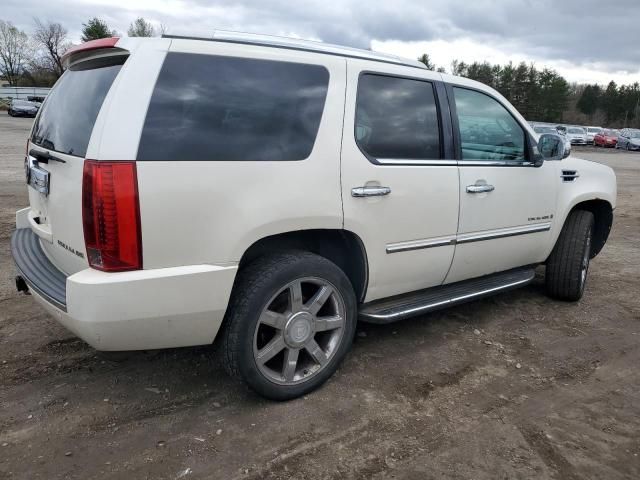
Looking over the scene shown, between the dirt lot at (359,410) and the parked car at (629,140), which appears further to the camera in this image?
the parked car at (629,140)

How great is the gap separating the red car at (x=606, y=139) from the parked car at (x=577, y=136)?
1.06 meters

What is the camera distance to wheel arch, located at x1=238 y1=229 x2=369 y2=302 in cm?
286

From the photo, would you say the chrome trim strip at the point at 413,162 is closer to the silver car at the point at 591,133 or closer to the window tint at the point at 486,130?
the window tint at the point at 486,130

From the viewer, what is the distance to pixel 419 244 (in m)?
3.29

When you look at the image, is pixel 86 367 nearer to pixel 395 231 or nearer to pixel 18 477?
pixel 18 477

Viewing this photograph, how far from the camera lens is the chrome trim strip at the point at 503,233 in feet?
11.7

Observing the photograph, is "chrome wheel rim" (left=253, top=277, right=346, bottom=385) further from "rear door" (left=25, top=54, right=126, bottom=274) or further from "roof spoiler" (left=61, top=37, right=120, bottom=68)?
"roof spoiler" (left=61, top=37, right=120, bottom=68)

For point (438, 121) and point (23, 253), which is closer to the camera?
point (23, 253)

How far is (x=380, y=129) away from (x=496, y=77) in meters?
73.0

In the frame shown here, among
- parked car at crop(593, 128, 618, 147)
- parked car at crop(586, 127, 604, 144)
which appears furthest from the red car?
parked car at crop(586, 127, 604, 144)

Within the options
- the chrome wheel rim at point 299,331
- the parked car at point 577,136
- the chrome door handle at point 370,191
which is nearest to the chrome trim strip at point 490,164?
the chrome door handle at point 370,191

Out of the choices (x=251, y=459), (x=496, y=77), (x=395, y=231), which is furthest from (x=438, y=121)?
(x=496, y=77)

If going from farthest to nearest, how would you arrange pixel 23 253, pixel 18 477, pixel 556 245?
pixel 556 245
pixel 23 253
pixel 18 477

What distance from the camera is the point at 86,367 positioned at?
3.21 metres
